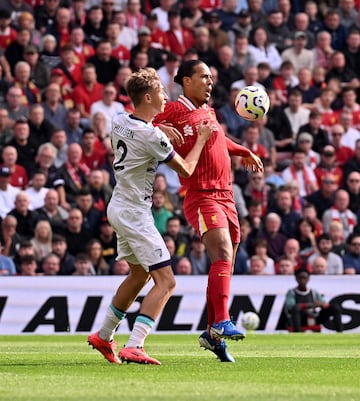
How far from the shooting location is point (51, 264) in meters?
19.1

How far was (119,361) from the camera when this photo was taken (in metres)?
10.3

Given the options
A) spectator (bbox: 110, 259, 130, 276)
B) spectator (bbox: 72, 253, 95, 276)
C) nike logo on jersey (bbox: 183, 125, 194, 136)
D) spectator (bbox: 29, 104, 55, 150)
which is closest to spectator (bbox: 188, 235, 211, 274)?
spectator (bbox: 110, 259, 130, 276)

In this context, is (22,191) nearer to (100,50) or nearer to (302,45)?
(100,50)

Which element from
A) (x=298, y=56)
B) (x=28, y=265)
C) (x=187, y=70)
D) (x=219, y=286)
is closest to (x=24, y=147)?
(x=28, y=265)

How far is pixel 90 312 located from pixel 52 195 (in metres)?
2.38

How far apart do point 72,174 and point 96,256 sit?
1.94 m

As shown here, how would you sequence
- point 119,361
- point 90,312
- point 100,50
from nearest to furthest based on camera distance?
point 119,361 < point 90,312 < point 100,50

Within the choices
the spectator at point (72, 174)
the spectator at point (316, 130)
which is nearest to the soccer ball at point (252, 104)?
the spectator at point (72, 174)

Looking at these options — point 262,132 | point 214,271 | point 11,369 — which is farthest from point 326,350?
point 262,132

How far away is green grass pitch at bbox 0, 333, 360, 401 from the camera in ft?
24.5

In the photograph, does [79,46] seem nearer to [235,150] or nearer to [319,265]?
[319,265]

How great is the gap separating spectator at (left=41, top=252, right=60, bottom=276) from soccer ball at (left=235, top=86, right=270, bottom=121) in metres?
7.80

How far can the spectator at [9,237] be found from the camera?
63.8 ft

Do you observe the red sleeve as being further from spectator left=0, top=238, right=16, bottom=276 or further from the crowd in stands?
spectator left=0, top=238, right=16, bottom=276
